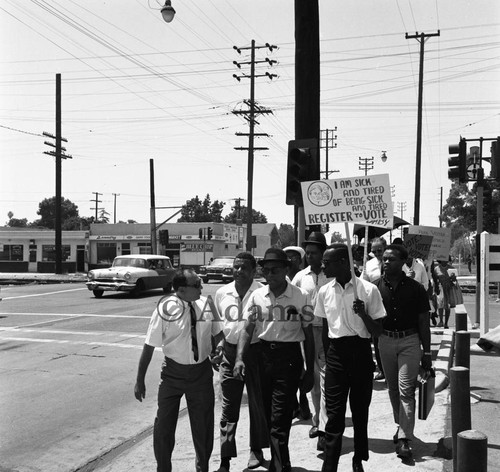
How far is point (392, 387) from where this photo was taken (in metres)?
5.36

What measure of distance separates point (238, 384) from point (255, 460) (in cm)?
64

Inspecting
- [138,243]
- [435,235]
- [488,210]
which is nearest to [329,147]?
[138,243]

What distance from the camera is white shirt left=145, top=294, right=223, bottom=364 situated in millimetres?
4582

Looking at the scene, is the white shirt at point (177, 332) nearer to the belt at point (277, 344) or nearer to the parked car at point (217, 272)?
the belt at point (277, 344)

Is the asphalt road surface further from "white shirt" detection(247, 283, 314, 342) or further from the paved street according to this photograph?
"white shirt" detection(247, 283, 314, 342)

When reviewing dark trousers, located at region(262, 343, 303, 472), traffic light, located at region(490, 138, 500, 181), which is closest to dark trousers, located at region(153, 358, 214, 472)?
dark trousers, located at region(262, 343, 303, 472)

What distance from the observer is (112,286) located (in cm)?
2186

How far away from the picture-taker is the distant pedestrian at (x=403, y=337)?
5.06m

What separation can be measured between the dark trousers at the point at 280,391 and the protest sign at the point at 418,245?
5442 mm

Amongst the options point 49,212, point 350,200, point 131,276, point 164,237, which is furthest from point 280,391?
point 49,212

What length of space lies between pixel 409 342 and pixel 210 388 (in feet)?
5.78

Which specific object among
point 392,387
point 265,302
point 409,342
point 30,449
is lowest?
point 30,449

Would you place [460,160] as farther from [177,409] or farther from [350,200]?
[177,409]

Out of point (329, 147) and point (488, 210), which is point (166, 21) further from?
point (329, 147)
